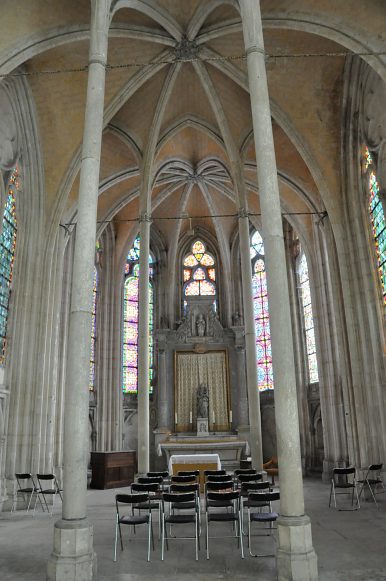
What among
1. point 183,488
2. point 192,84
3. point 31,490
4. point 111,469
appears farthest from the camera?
point 192,84

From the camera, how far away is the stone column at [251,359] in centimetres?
1422

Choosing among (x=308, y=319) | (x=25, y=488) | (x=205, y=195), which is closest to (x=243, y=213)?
(x=308, y=319)

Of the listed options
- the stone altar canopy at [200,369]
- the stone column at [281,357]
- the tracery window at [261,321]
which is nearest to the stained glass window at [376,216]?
the stone column at [281,357]

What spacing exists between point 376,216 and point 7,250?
1092 cm

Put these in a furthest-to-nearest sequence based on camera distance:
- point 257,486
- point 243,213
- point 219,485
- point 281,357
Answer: point 243,213, point 257,486, point 219,485, point 281,357

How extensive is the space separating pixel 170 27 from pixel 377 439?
1321cm

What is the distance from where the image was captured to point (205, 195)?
23500mm

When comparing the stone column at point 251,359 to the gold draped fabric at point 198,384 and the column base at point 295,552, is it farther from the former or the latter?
the column base at point 295,552

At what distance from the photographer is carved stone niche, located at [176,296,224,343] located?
23.5 metres

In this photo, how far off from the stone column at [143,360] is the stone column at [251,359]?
3.17 meters

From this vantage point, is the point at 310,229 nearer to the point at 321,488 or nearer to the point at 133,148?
the point at 133,148

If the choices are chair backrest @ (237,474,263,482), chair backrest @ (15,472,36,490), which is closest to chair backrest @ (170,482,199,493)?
chair backrest @ (237,474,263,482)

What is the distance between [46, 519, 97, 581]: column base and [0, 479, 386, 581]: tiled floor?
223 millimetres

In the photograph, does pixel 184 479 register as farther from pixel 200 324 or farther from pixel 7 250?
pixel 200 324
